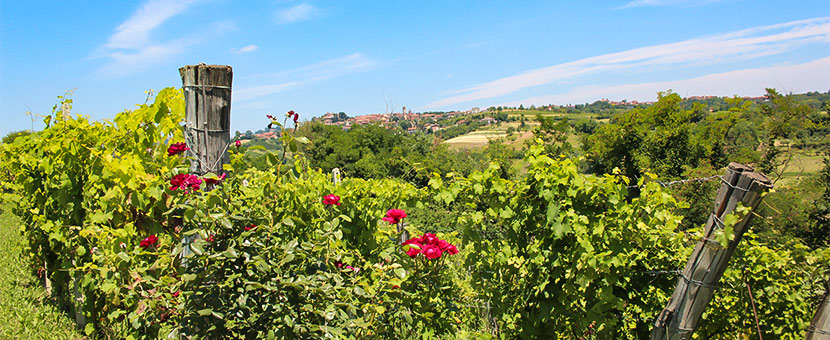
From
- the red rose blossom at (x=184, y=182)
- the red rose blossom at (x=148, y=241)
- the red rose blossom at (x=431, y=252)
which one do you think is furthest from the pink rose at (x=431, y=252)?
the red rose blossom at (x=148, y=241)

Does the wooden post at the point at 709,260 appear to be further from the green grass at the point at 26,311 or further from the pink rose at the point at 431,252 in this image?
the green grass at the point at 26,311

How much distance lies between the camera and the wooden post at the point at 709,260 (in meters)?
1.92

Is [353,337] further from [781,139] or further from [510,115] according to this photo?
[510,115]

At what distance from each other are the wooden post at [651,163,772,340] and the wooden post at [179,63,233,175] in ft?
7.85

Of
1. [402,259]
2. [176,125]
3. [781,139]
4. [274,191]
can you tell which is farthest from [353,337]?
[781,139]

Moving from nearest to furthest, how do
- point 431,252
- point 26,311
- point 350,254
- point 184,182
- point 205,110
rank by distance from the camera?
point 184,182
point 431,252
point 205,110
point 350,254
point 26,311

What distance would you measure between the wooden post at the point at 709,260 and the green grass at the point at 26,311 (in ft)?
12.3

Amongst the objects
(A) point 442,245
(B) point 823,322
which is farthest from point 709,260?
(A) point 442,245

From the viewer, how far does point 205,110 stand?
2219mm

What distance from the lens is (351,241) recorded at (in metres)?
2.78

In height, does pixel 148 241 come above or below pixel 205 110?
below

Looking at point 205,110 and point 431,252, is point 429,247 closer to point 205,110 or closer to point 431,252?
point 431,252

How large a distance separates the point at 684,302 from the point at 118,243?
9.19 feet

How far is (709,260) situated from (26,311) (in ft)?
16.2
